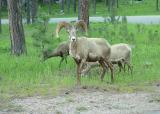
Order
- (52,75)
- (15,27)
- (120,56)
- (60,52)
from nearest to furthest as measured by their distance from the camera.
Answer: (52,75), (120,56), (60,52), (15,27)

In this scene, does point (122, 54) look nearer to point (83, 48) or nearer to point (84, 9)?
point (83, 48)

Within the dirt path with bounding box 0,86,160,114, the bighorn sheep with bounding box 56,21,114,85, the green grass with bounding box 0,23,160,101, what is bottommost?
the green grass with bounding box 0,23,160,101

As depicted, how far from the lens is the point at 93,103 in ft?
40.7

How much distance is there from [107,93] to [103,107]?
1746mm

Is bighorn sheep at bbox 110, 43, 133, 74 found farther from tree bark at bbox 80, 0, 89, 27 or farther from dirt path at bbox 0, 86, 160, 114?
tree bark at bbox 80, 0, 89, 27

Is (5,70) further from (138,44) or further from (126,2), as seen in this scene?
(126,2)

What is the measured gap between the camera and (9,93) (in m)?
14.0

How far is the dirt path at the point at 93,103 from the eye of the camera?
38.2ft

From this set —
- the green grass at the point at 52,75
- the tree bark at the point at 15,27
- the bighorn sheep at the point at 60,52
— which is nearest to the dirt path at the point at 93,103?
the green grass at the point at 52,75

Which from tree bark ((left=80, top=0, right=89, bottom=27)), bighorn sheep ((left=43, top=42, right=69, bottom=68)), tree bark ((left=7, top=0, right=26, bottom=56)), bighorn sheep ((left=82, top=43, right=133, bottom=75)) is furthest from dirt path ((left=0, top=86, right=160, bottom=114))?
tree bark ((left=80, top=0, right=89, bottom=27))

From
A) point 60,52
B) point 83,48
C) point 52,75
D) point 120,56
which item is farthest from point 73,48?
point 60,52

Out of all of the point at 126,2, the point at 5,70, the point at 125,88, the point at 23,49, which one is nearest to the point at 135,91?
the point at 125,88

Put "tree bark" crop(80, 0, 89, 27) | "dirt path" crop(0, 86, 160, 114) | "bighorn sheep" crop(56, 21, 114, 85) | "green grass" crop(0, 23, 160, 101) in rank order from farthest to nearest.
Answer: "tree bark" crop(80, 0, 89, 27) < "bighorn sheep" crop(56, 21, 114, 85) < "green grass" crop(0, 23, 160, 101) < "dirt path" crop(0, 86, 160, 114)

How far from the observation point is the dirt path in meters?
11.7
